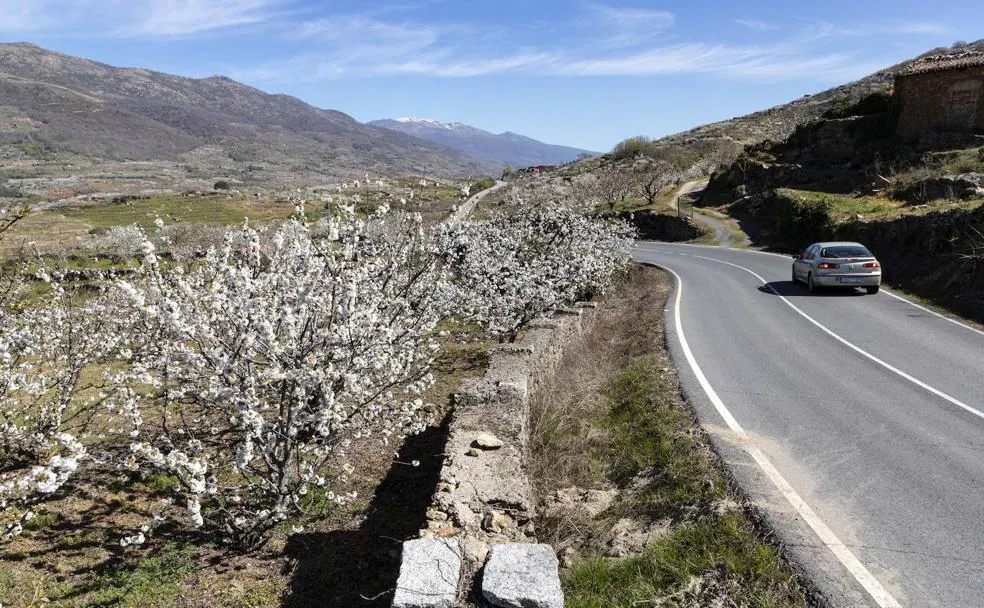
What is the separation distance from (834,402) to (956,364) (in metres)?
3.71

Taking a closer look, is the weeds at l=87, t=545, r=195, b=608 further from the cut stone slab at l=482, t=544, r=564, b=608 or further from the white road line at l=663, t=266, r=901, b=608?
the white road line at l=663, t=266, r=901, b=608

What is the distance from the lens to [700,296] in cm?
1917

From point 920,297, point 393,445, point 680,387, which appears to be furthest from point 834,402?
point 920,297

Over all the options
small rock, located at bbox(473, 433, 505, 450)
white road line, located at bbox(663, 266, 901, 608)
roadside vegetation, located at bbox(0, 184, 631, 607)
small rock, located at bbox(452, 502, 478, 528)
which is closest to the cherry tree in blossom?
roadside vegetation, located at bbox(0, 184, 631, 607)

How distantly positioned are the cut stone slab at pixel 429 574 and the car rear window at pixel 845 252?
17601mm

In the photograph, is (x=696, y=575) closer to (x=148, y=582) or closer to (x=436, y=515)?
(x=436, y=515)

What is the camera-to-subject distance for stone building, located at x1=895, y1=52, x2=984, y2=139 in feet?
108

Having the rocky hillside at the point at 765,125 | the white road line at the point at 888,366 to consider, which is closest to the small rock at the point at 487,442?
the white road line at the point at 888,366

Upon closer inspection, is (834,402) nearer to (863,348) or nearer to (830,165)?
(863,348)

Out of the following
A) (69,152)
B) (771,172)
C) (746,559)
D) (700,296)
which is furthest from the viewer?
(69,152)

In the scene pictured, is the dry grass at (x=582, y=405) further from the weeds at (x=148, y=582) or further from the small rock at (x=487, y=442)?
the weeds at (x=148, y=582)

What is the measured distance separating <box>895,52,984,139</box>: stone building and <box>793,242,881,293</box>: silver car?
75.5 ft

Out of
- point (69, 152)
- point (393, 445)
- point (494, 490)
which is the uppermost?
point (69, 152)

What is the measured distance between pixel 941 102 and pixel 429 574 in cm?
4291
